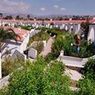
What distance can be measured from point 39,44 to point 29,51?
3.90m

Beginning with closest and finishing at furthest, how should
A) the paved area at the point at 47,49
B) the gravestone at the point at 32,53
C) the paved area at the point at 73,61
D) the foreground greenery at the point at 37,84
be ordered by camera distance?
the foreground greenery at the point at 37,84 < the paved area at the point at 73,61 < the gravestone at the point at 32,53 < the paved area at the point at 47,49

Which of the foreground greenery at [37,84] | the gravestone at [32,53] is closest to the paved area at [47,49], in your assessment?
the gravestone at [32,53]

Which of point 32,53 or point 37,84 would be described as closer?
point 37,84

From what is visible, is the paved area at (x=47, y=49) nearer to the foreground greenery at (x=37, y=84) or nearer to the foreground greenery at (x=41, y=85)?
the foreground greenery at (x=41, y=85)

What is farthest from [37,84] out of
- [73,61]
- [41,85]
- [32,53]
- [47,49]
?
[47,49]

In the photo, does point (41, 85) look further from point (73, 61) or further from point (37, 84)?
point (73, 61)

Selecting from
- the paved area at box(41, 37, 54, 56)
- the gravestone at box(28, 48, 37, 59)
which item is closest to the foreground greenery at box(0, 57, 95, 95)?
the gravestone at box(28, 48, 37, 59)

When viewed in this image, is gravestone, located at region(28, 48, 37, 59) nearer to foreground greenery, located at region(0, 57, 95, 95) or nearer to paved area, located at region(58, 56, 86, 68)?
paved area, located at region(58, 56, 86, 68)

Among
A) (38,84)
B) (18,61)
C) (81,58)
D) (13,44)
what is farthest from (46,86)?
(13,44)

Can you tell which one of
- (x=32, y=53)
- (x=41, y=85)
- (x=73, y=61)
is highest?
(x=41, y=85)

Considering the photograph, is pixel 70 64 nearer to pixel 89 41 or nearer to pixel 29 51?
pixel 29 51

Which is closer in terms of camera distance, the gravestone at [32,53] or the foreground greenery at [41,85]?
the foreground greenery at [41,85]

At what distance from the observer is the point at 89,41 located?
36.0m

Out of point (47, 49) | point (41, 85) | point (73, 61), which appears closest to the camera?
point (41, 85)
